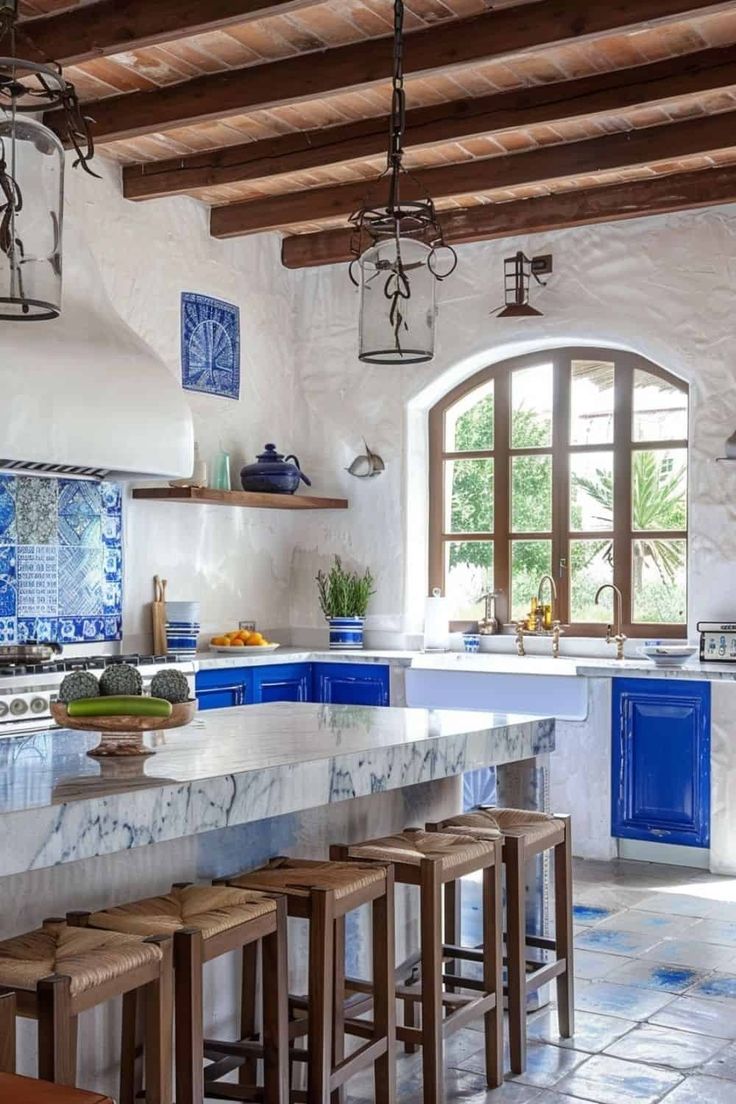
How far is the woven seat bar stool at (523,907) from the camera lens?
3.48 m

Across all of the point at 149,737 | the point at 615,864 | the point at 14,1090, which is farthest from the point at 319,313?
the point at 14,1090

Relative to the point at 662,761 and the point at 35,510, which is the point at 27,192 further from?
the point at 662,761

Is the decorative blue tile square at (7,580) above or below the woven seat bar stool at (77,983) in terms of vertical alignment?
above

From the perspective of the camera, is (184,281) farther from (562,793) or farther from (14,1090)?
(14,1090)

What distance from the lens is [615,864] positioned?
6.06m

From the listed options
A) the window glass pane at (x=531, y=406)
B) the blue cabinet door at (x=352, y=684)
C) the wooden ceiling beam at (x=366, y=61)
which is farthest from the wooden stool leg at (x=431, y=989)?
the window glass pane at (x=531, y=406)

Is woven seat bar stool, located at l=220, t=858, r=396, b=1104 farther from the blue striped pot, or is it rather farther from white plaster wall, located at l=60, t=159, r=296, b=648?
the blue striped pot

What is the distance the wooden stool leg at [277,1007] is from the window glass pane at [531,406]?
466cm

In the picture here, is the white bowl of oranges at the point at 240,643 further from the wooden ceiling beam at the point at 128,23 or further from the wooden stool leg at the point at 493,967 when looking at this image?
the wooden stool leg at the point at 493,967

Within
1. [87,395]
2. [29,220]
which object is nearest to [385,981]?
[29,220]

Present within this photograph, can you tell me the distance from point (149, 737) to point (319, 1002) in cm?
83

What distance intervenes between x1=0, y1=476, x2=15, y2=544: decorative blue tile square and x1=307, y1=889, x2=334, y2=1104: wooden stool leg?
11.2ft

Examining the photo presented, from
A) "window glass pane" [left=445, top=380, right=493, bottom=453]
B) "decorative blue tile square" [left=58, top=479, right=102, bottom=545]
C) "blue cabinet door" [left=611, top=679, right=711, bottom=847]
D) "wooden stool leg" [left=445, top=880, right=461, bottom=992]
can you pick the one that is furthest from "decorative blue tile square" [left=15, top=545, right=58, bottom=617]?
"wooden stool leg" [left=445, top=880, right=461, bottom=992]

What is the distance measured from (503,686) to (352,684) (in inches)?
36.9
